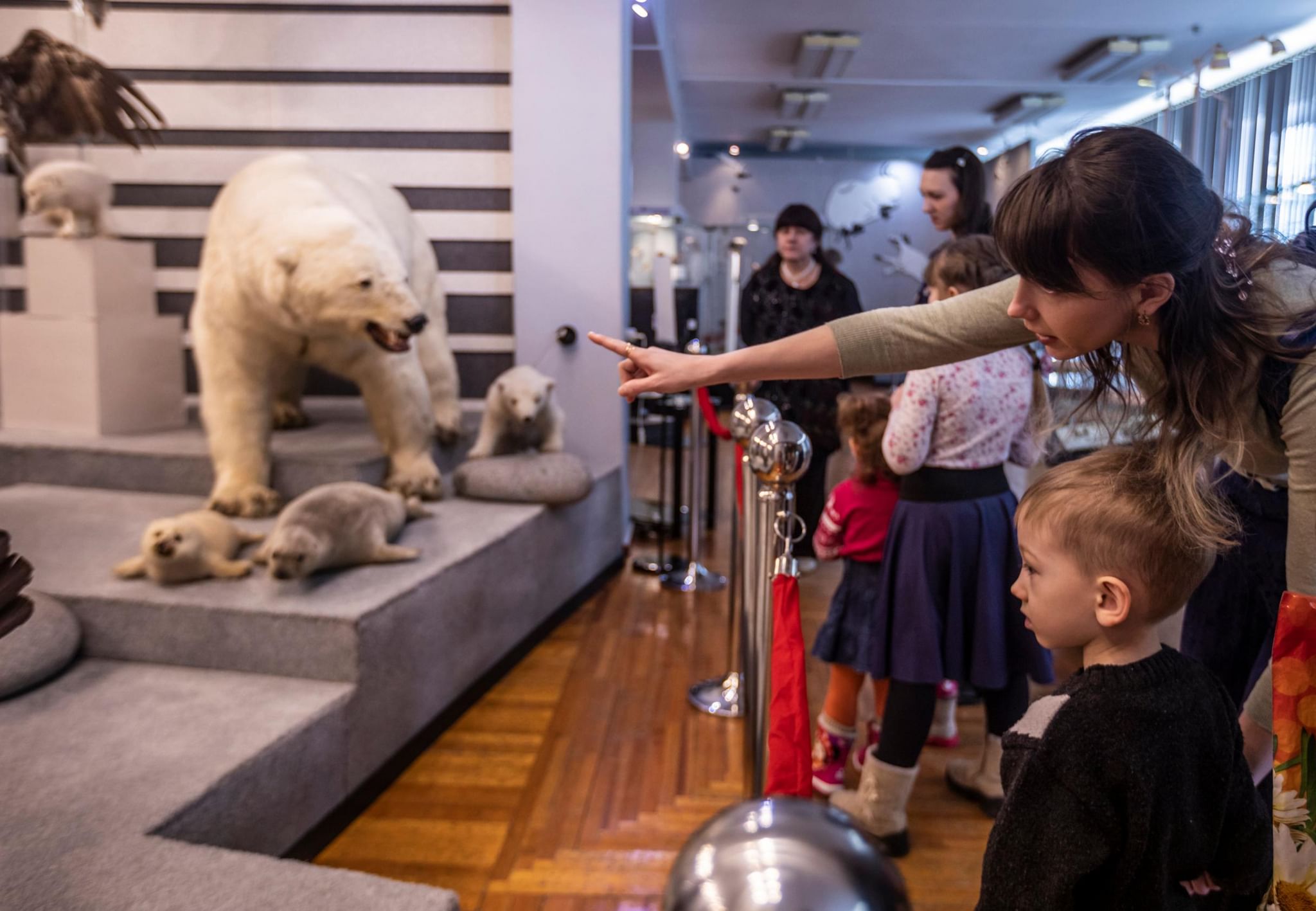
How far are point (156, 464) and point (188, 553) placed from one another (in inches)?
51.5

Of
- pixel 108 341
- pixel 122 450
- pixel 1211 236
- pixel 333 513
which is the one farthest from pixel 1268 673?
pixel 108 341

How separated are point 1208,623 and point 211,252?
318 centimetres

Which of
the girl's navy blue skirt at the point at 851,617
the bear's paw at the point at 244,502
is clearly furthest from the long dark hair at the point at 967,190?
the bear's paw at the point at 244,502

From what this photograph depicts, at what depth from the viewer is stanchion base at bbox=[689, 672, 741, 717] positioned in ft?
9.91

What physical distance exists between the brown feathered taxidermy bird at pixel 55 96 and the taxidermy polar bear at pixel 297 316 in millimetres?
921

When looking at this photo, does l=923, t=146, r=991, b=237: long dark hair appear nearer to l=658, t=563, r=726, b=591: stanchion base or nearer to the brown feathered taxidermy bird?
l=658, t=563, r=726, b=591: stanchion base

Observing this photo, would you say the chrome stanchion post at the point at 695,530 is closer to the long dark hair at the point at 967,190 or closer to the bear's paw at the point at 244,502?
the long dark hair at the point at 967,190

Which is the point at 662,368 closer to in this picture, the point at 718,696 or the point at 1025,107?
the point at 718,696

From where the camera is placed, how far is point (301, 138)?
4.74 m

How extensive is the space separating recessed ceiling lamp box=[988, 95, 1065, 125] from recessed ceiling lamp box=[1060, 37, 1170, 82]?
73 cm

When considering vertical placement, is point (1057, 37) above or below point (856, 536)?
above

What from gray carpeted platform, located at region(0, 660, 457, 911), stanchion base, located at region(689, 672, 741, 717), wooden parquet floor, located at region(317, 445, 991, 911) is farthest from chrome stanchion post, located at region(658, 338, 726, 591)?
gray carpeted platform, located at region(0, 660, 457, 911)

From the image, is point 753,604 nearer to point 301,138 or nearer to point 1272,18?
point 301,138

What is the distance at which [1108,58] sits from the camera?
8.07m
